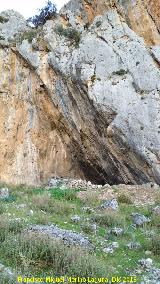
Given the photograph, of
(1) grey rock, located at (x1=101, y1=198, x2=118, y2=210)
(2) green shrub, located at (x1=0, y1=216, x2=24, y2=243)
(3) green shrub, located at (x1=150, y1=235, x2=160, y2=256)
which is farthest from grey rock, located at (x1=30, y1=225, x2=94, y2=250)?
(1) grey rock, located at (x1=101, y1=198, x2=118, y2=210)

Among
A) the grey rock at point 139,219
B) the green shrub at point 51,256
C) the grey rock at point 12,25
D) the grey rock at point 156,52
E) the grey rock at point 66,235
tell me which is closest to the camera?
the green shrub at point 51,256

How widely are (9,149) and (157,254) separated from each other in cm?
1080

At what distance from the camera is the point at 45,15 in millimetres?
21156

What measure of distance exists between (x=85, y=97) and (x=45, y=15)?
648 cm

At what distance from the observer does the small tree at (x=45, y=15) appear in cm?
2097

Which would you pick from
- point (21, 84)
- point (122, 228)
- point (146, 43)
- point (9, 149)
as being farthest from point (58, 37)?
point (122, 228)

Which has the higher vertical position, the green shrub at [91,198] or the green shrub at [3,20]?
the green shrub at [3,20]

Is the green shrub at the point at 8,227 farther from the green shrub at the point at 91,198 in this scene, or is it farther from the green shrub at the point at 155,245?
the green shrub at the point at 91,198

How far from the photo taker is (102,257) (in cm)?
816

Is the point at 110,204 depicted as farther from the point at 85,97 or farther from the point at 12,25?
the point at 12,25

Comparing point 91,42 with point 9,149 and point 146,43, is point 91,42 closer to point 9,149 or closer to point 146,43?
point 146,43

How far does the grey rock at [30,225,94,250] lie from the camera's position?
8.48 meters

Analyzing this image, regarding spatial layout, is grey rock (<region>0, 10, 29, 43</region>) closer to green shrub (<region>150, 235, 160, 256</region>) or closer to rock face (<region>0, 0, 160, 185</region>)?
rock face (<region>0, 0, 160, 185</region>)

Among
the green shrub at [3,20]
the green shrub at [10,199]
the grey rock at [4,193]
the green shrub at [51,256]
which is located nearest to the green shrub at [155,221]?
the green shrub at [51,256]
